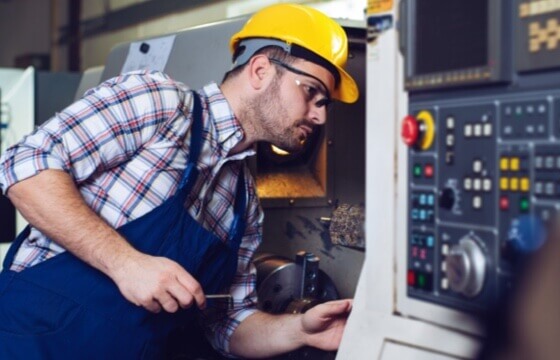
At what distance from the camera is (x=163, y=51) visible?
6.13ft

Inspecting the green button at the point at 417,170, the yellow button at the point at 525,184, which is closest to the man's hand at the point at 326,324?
the green button at the point at 417,170

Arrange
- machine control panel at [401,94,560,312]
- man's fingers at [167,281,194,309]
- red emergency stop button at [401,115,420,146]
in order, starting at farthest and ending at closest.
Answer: man's fingers at [167,281,194,309]
red emergency stop button at [401,115,420,146]
machine control panel at [401,94,560,312]

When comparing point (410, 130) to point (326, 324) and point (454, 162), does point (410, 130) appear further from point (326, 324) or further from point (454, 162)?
point (326, 324)

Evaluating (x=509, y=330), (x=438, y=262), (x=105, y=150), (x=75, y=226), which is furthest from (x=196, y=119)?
(x=509, y=330)

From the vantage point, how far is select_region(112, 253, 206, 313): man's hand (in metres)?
1.22

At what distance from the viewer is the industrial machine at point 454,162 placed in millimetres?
634

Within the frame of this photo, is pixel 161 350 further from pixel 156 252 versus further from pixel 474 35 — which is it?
pixel 474 35

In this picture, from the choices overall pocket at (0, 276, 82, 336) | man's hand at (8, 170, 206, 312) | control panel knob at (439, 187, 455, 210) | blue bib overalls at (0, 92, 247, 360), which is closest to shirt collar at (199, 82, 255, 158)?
blue bib overalls at (0, 92, 247, 360)

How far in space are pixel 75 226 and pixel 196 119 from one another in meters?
0.31

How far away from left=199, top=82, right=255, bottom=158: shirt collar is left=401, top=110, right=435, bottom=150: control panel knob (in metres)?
0.78

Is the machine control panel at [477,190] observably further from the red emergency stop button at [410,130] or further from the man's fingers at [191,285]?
the man's fingers at [191,285]

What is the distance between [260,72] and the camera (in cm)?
152

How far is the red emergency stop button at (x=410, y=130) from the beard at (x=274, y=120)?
0.75 meters

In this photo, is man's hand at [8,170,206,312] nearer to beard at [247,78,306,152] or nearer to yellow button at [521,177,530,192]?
beard at [247,78,306,152]
